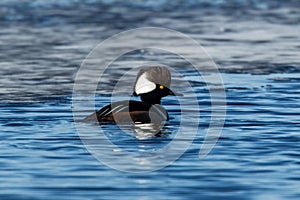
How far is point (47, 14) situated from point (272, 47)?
835cm

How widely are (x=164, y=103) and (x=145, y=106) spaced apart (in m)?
2.04

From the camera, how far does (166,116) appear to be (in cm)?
1125

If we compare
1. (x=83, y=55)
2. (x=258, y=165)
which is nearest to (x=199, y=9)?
(x=83, y=55)

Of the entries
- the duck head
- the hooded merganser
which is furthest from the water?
the duck head

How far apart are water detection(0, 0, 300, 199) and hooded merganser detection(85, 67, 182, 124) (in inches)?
9.0

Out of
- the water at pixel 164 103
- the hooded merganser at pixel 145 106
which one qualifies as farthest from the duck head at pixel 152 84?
the water at pixel 164 103

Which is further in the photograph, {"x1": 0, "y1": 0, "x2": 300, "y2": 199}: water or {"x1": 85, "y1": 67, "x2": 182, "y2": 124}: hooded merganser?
{"x1": 85, "y1": 67, "x2": 182, "y2": 124}: hooded merganser

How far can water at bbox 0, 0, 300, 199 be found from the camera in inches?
310

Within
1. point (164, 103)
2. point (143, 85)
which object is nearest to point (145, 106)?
point (143, 85)

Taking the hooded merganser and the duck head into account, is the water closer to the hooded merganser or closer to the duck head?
the hooded merganser

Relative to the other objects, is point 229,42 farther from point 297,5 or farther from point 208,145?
point 208,145

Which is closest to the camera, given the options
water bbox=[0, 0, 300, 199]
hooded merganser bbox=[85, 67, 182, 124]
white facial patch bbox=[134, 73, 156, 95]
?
water bbox=[0, 0, 300, 199]

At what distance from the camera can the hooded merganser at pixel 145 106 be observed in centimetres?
1073

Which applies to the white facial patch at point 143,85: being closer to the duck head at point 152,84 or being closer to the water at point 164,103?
the duck head at point 152,84
